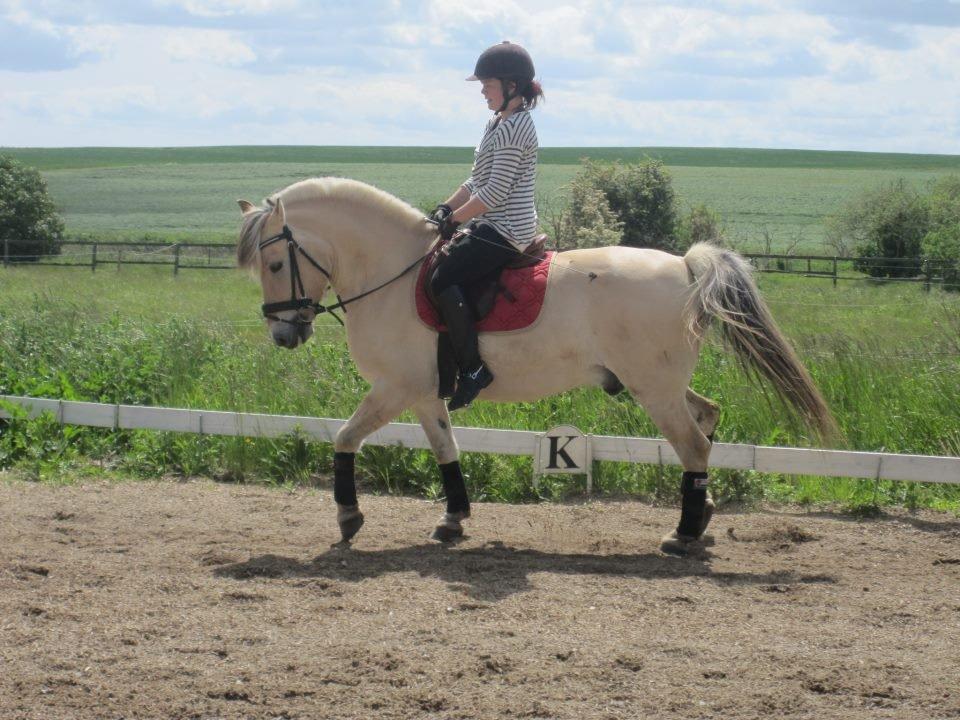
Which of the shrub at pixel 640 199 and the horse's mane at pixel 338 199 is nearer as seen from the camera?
the horse's mane at pixel 338 199

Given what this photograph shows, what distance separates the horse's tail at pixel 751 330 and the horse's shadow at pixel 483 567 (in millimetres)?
1046

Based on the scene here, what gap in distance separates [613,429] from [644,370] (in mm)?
2596

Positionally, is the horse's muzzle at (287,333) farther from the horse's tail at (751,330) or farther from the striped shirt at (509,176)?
the horse's tail at (751,330)

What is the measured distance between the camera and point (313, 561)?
20.7 ft

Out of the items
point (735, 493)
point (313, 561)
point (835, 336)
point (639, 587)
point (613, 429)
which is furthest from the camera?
point (835, 336)

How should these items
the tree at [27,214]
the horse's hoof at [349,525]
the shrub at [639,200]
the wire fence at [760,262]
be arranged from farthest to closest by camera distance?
the tree at [27,214] < the shrub at [639,200] < the wire fence at [760,262] < the horse's hoof at [349,525]

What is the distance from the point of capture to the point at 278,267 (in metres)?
6.57

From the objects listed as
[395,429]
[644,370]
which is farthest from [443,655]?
[395,429]

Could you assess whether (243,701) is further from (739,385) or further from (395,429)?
(739,385)

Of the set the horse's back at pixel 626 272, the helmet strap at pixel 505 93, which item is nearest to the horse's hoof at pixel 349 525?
the horse's back at pixel 626 272

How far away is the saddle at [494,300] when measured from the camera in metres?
6.53

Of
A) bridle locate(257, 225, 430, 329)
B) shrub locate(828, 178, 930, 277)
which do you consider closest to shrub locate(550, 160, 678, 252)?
shrub locate(828, 178, 930, 277)

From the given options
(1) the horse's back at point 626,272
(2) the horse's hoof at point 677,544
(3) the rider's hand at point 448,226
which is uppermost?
(3) the rider's hand at point 448,226

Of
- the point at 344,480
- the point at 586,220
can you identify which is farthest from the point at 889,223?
the point at 344,480
